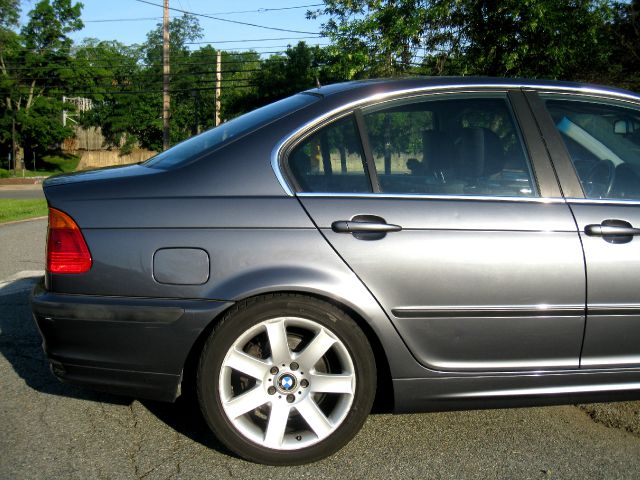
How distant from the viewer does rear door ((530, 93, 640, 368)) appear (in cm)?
312

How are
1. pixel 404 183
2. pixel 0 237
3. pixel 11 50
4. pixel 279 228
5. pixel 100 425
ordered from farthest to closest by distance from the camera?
1. pixel 11 50
2. pixel 0 237
3. pixel 100 425
4. pixel 404 183
5. pixel 279 228

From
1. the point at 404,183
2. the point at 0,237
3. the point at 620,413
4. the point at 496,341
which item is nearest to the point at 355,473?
the point at 496,341

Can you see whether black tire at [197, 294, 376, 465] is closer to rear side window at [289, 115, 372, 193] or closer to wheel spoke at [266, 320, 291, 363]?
wheel spoke at [266, 320, 291, 363]

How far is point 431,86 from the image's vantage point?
3328 mm

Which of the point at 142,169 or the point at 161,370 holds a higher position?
the point at 142,169

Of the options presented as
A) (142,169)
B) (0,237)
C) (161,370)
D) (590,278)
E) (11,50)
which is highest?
(11,50)

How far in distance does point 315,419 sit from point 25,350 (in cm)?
252

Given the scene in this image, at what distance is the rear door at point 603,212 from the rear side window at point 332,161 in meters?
0.96

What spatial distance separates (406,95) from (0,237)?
8563 mm

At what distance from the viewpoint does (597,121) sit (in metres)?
3.63

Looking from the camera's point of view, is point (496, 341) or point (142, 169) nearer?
point (496, 341)

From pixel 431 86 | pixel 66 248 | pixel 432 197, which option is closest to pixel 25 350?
pixel 66 248

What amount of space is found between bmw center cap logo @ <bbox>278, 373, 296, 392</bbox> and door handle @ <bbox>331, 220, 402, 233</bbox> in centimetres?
68

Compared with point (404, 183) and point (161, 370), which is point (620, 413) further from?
point (161, 370)
